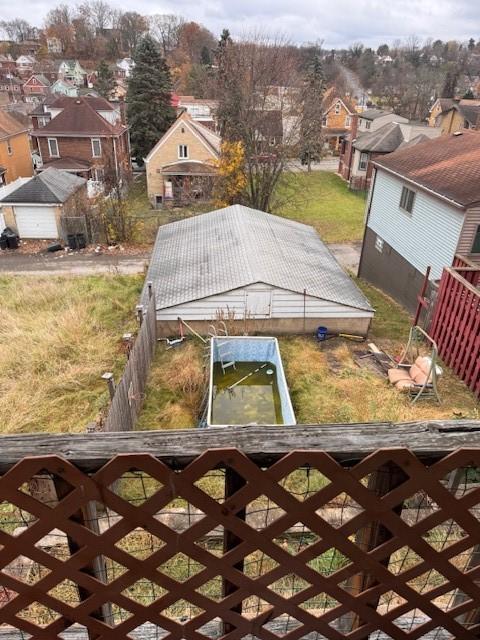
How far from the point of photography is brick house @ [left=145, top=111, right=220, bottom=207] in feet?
91.4

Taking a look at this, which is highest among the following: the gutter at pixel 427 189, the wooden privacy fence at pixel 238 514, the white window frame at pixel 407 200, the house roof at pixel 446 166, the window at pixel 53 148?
the wooden privacy fence at pixel 238 514

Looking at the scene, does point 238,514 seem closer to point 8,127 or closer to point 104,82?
point 8,127

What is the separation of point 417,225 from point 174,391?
9.47 metres

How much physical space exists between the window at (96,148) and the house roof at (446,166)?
21.3 m

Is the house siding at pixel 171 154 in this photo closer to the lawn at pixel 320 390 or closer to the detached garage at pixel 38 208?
the detached garage at pixel 38 208

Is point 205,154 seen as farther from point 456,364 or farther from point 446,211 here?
point 456,364

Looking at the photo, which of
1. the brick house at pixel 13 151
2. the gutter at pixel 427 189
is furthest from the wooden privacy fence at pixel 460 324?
the brick house at pixel 13 151

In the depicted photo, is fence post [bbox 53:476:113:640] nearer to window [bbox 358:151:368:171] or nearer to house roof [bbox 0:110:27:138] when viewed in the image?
house roof [bbox 0:110:27:138]

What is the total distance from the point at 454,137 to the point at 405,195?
4042mm

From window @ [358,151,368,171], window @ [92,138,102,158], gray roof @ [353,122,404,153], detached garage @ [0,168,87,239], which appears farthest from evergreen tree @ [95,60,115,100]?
detached garage @ [0,168,87,239]

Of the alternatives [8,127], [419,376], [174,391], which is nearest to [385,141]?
[8,127]

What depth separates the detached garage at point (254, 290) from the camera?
11305mm

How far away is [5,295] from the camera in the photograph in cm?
1351

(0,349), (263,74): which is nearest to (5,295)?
(0,349)
